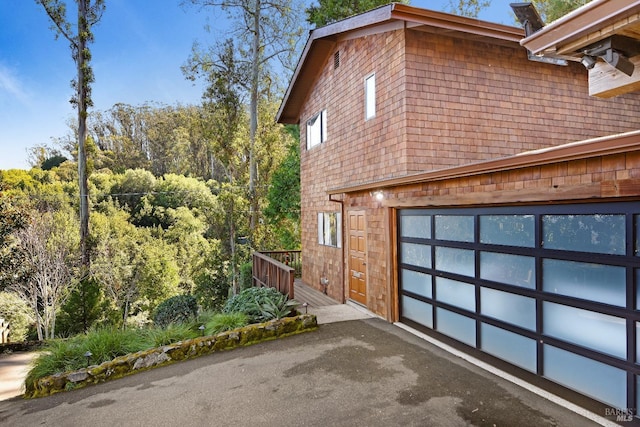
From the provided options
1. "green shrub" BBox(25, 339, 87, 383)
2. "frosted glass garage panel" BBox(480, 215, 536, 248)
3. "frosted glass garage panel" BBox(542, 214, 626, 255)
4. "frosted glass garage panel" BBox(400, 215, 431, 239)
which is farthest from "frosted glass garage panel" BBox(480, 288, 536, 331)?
"green shrub" BBox(25, 339, 87, 383)

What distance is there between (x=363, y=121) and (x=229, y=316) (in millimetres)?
5176

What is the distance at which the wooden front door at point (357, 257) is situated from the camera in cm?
805

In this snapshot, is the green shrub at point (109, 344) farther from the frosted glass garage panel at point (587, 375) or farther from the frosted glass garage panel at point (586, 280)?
the frosted glass garage panel at point (586, 280)

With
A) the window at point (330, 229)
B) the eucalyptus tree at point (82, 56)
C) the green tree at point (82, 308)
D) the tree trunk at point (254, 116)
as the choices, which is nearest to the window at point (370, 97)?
the window at point (330, 229)

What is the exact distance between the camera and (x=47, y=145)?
38656 millimetres

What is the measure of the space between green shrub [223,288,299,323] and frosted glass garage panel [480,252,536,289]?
3623 millimetres

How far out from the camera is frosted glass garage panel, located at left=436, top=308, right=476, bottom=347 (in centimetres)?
521

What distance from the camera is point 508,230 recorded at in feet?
15.1

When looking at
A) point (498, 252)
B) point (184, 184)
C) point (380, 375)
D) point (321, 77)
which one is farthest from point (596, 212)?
point (184, 184)

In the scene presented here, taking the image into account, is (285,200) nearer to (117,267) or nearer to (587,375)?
(117,267)

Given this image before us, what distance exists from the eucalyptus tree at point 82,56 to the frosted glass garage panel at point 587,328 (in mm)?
15450

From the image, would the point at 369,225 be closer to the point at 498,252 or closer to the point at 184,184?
the point at 498,252

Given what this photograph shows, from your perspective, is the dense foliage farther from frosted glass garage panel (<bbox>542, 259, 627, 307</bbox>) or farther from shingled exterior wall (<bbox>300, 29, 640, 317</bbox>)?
frosted glass garage panel (<bbox>542, 259, 627, 307</bbox>)

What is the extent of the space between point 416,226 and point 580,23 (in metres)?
4.21
